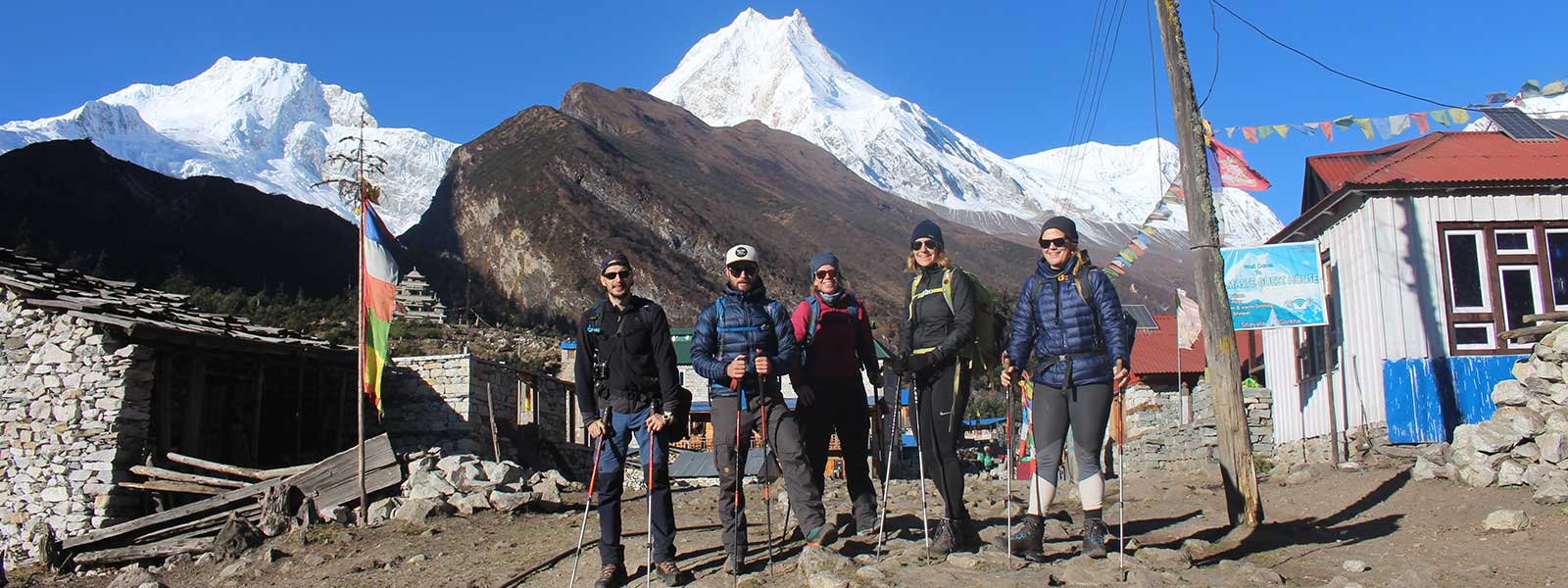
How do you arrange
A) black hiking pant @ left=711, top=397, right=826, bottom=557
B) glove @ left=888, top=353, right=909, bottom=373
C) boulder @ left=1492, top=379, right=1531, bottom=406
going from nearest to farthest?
black hiking pant @ left=711, top=397, right=826, bottom=557 < glove @ left=888, top=353, right=909, bottom=373 < boulder @ left=1492, top=379, right=1531, bottom=406

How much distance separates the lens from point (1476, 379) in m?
12.7

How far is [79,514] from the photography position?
1372 cm

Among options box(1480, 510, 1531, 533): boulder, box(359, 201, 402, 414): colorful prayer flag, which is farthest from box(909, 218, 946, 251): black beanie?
box(359, 201, 402, 414): colorful prayer flag

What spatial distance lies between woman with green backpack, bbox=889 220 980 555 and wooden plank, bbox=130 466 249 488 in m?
10.4

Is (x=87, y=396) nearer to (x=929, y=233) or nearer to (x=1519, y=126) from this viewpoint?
(x=929, y=233)

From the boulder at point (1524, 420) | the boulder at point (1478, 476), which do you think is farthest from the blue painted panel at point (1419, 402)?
the boulder at point (1478, 476)

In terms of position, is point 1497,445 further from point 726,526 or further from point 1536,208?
point 726,526

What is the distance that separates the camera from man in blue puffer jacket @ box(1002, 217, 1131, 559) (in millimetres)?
6109

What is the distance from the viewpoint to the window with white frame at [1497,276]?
528 inches

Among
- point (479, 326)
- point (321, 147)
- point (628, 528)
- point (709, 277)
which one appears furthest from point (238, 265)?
point (321, 147)

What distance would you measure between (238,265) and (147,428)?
54.1m

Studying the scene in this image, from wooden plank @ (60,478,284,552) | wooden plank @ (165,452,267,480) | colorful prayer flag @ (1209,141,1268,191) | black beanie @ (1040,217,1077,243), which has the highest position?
colorful prayer flag @ (1209,141,1268,191)

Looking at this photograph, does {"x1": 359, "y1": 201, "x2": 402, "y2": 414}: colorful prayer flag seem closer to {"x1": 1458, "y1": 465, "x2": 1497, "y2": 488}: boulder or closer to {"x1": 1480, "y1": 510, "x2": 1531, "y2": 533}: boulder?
{"x1": 1480, "y1": 510, "x2": 1531, "y2": 533}: boulder

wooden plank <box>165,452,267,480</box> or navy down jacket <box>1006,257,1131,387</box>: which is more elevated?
navy down jacket <box>1006,257,1131,387</box>
